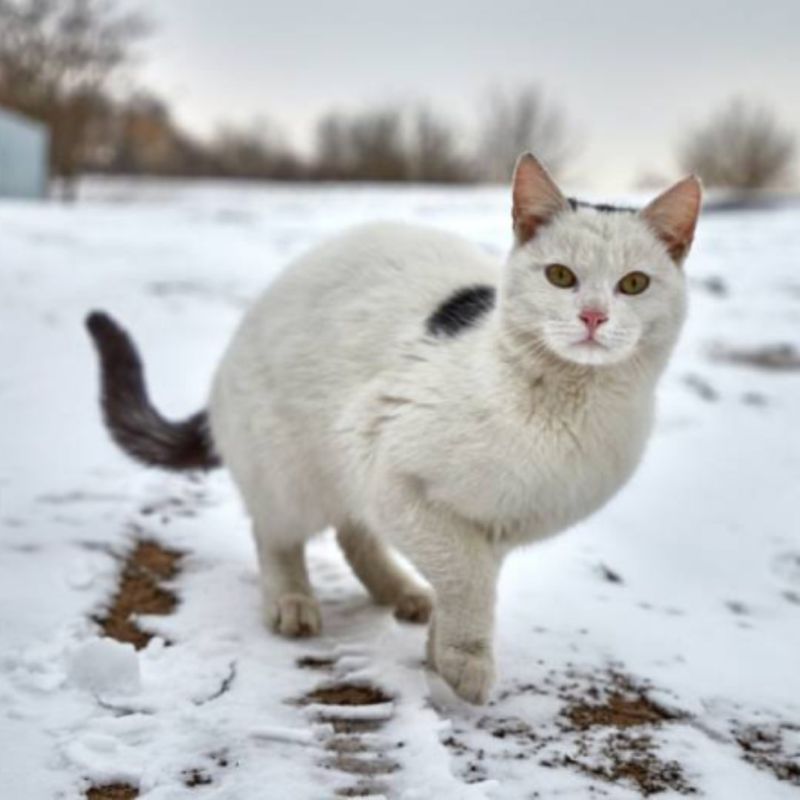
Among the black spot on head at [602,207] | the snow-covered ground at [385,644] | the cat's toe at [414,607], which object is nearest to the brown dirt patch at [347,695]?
the snow-covered ground at [385,644]

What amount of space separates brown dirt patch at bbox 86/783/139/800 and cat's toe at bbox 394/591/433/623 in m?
1.16

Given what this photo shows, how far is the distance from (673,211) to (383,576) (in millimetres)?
1282

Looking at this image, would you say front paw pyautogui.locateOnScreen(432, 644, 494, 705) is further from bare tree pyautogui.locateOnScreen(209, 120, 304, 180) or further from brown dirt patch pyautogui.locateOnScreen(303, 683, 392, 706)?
bare tree pyautogui.locateOnScreen(209, 120, 304, 180)

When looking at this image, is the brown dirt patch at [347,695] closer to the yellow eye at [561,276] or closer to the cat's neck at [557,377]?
the cat's neck at [557,377]

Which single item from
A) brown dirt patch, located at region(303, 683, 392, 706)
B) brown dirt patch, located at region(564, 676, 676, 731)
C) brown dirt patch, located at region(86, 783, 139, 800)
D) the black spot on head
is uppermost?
the black spot on head

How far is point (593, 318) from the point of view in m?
2.10

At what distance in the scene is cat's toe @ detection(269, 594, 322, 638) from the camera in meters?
2.64

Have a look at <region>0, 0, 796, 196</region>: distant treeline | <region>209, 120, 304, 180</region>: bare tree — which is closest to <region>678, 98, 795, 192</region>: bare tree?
<region>0, 0, 796, 196</region>: distant treeline

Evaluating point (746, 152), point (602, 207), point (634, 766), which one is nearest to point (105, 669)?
point (634, 766)

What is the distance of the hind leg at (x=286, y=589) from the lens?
8.68ft

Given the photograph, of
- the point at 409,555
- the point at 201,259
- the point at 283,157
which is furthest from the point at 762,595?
the point at 283,157

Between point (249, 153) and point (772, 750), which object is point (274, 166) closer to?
point (249, 153)

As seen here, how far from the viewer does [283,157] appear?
3175 cm

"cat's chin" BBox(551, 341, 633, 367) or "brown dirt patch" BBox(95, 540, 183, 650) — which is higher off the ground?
"cat's chin" BBox(551, 341, 633, 367)
